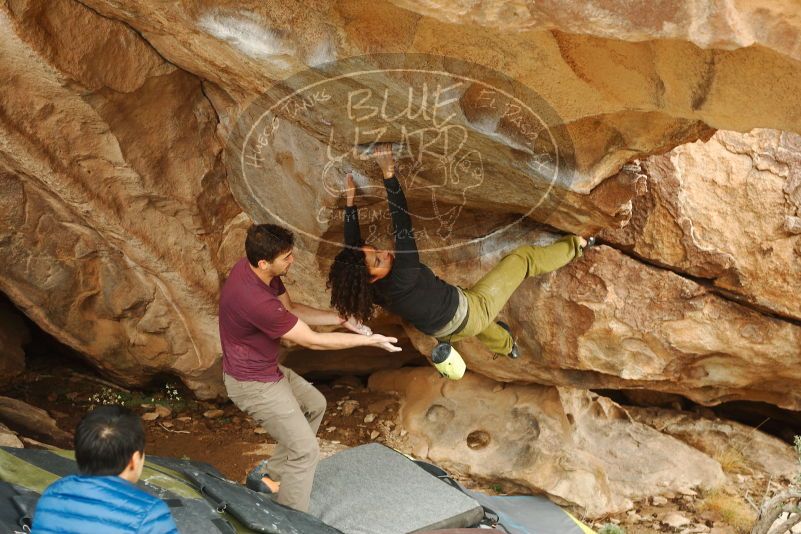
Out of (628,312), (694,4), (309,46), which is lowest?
(628,312)

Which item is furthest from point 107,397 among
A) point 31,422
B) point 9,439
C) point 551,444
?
point 551,444

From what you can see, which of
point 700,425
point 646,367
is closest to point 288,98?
point 646,367

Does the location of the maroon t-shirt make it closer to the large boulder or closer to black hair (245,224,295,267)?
black hair (245,224,295,267)

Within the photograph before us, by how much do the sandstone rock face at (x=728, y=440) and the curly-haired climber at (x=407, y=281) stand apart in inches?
94.9

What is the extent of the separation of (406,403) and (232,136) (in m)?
2.67

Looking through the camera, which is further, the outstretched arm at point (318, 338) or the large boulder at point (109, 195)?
the large boulder at point (109, 195)

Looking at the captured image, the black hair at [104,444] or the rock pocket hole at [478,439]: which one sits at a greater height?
the black hair at [104,444]

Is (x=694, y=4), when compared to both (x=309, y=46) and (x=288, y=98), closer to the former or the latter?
(x=309, y=46)

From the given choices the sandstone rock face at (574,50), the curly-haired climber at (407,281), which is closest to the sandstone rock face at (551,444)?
the curly-haired climber at (407,281)

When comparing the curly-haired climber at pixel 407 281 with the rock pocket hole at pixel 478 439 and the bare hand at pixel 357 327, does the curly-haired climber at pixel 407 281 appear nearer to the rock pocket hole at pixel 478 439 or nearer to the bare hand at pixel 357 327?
the bare hand at pixel 357 327

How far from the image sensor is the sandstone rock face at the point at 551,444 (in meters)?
5.41

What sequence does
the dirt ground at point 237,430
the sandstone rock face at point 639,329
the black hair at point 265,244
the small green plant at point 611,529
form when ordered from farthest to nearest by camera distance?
the dirt ground at point 237,430 < the small green plant at point 611,529 < the sandstone rock face at point 639,329 < the black hair at point 265,244

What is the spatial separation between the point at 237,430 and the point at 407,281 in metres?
2.48

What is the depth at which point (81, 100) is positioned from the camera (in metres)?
4.16
